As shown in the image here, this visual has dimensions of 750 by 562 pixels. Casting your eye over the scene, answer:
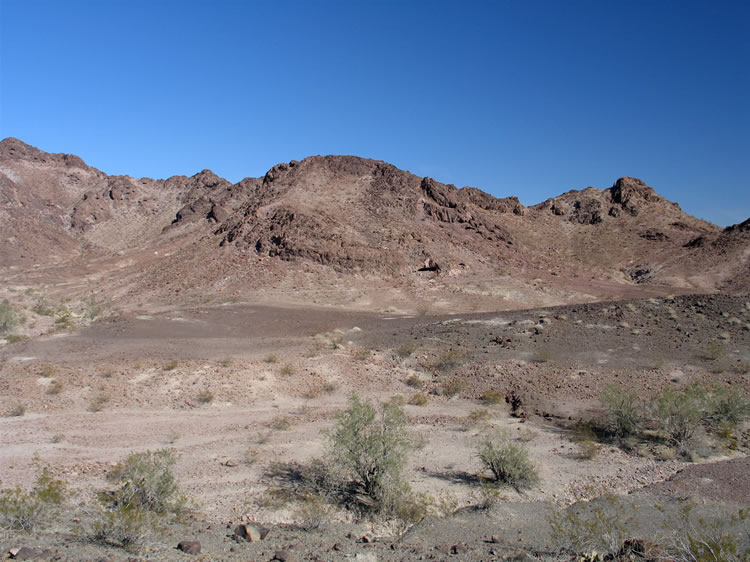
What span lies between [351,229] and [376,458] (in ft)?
143

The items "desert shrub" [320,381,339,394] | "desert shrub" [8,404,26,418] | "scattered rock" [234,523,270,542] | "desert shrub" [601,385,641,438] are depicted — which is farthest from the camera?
"desert shrub" [320,381,339,394]

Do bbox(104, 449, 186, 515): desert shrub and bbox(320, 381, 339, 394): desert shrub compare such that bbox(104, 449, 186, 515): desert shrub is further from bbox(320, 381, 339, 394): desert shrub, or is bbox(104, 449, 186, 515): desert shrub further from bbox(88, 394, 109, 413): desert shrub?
bbox(320, 381, 339, 394): desert shrub

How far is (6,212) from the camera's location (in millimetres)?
76500

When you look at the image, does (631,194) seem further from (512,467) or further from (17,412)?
(17,412)

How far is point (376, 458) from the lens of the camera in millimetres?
10258

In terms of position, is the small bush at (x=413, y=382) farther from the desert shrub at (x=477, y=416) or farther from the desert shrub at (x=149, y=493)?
the desert shrub at (x=149, y=493)

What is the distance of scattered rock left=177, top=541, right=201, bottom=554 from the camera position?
693 cm

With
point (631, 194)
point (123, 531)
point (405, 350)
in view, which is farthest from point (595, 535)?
point (631, 194)

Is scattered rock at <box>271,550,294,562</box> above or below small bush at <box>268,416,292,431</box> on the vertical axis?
above

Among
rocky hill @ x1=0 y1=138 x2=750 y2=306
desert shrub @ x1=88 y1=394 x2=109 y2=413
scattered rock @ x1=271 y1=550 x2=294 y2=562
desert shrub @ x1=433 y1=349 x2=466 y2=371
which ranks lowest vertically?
desert shrub @ x1=88 y1=394 x2=109 y2=413

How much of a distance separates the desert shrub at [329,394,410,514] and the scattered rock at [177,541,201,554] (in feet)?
11.3

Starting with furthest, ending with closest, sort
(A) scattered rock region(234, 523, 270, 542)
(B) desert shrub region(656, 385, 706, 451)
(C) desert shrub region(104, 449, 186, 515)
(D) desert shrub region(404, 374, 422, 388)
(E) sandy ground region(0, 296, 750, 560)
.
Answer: (D) desert shrub region(404, 374, 422, 388) → (B) desert shrub region(656, 385, 706, 451) → (E) sandy ground region(0, 296, 750, 560) → (C) desert shrub region(104, 449, 186, 515) → (A) scattered rock region(234, 523, 270, 542)

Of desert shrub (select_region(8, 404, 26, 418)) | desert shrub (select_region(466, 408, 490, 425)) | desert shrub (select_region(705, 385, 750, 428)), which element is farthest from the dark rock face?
desert shrub (select_region(8, 404, 26, 418))

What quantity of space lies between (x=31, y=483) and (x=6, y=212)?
84419mm
